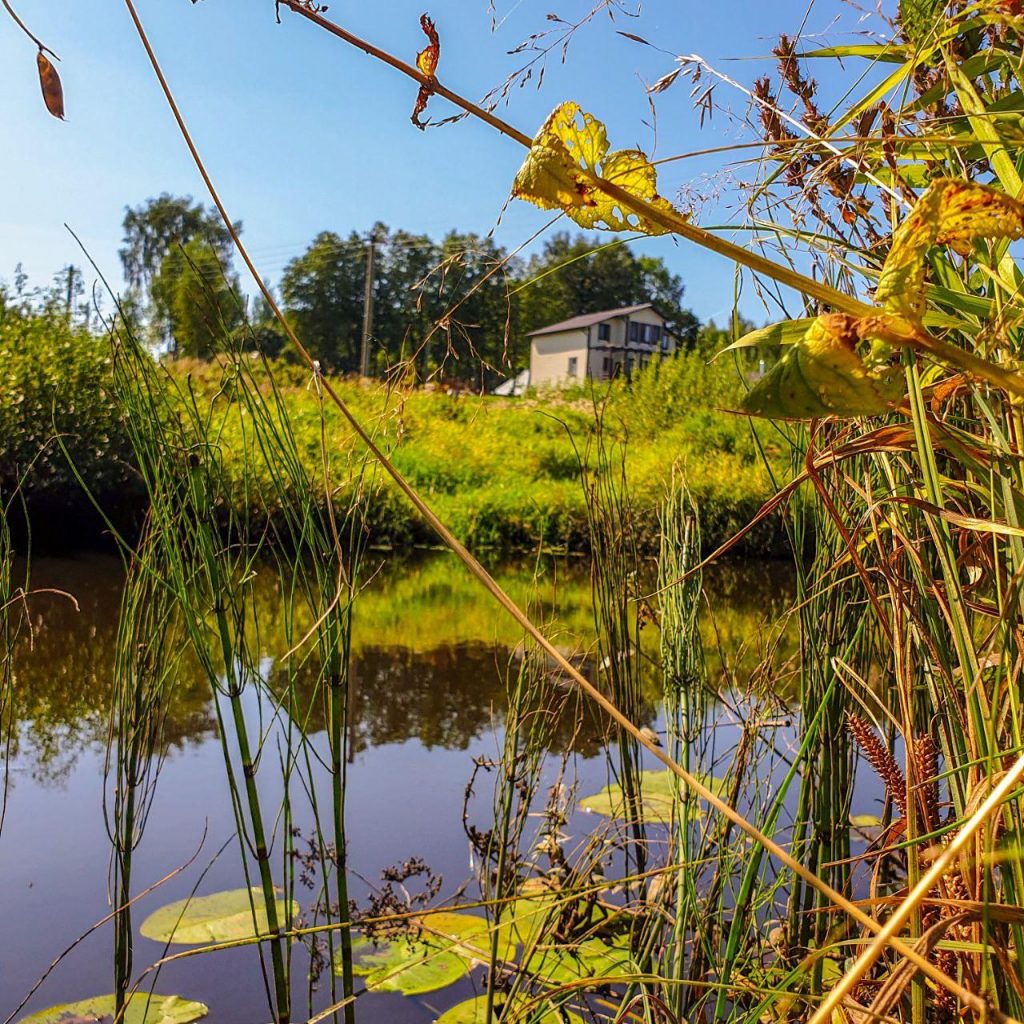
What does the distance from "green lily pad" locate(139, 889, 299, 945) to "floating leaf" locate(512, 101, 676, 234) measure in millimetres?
1743

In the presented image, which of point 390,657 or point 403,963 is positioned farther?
point 390,657

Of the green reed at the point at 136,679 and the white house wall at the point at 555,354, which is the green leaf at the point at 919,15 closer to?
the green reed at the point at 136,679

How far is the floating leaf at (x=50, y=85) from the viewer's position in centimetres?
37

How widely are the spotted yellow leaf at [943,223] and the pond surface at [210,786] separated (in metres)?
0.82

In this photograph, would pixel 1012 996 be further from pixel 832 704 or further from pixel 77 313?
pixel 77 313

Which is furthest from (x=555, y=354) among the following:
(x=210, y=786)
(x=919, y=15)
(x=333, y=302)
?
(x=919, y=15)

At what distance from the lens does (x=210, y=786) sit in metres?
2.68

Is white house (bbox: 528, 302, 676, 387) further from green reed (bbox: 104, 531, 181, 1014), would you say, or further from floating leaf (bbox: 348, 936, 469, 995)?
green reed (bbox: 104, 531, 181, 1014)

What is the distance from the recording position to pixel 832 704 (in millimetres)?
1064

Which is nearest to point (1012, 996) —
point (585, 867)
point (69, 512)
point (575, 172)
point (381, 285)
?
point (575, 172)

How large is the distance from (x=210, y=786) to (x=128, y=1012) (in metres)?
1.13

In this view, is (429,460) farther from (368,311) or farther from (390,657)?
(390,657)

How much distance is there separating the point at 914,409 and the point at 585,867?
2.76ft

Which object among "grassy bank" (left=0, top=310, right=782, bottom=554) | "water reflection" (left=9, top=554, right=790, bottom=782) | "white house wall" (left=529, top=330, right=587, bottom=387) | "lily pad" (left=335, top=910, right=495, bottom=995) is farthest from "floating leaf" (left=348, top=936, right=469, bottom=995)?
"white house wall" (left=529, top=330, right=587, bottom=387)
